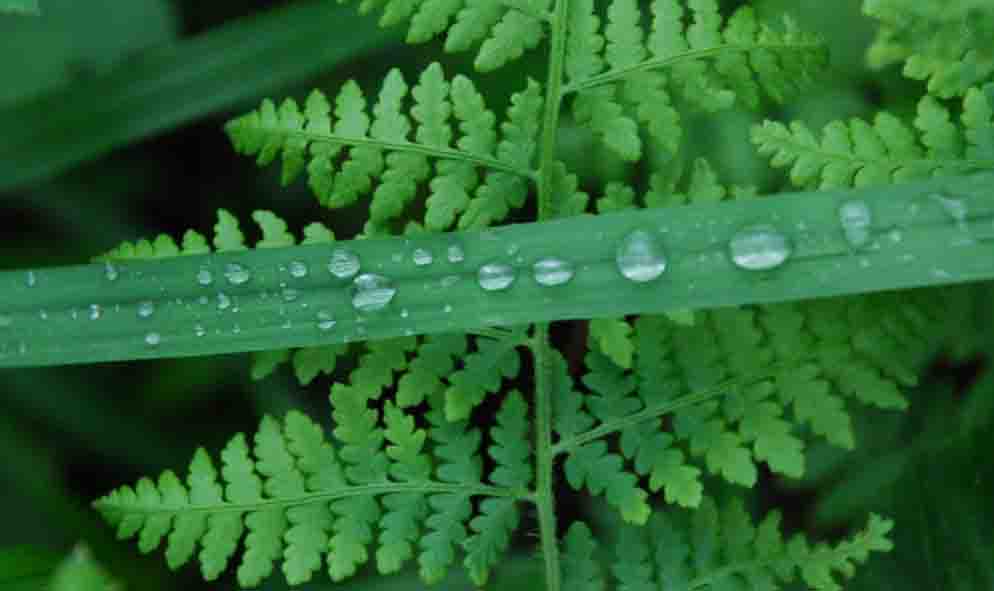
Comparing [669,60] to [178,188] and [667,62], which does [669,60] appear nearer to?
[667,62]

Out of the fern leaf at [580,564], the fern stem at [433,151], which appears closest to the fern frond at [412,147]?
the fern stem at [433,151]

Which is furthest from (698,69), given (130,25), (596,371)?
(130,25)

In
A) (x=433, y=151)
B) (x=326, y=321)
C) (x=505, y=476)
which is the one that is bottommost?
(x=505, y=476)

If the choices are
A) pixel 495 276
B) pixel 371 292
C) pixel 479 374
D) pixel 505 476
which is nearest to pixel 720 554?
pixel 505 476

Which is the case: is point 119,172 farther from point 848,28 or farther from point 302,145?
point 848,28

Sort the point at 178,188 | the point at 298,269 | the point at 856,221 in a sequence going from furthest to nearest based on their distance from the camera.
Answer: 1. the point at 178,188
2. the point at 298,269
3. the point at 856,221

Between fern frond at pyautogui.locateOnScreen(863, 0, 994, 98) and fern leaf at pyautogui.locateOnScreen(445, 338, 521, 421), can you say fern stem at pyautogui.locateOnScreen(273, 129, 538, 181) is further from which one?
fern frond at pyautogui.locateOnScreen(863, 0, 994, 98)

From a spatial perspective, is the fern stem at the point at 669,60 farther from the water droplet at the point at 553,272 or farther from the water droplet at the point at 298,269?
the water droplet at the point at 298,269

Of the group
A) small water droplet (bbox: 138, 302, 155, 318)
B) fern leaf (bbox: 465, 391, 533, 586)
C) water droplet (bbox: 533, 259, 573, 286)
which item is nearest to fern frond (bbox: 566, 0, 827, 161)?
water droplet (bbox: 533, 259, 573, 286)
